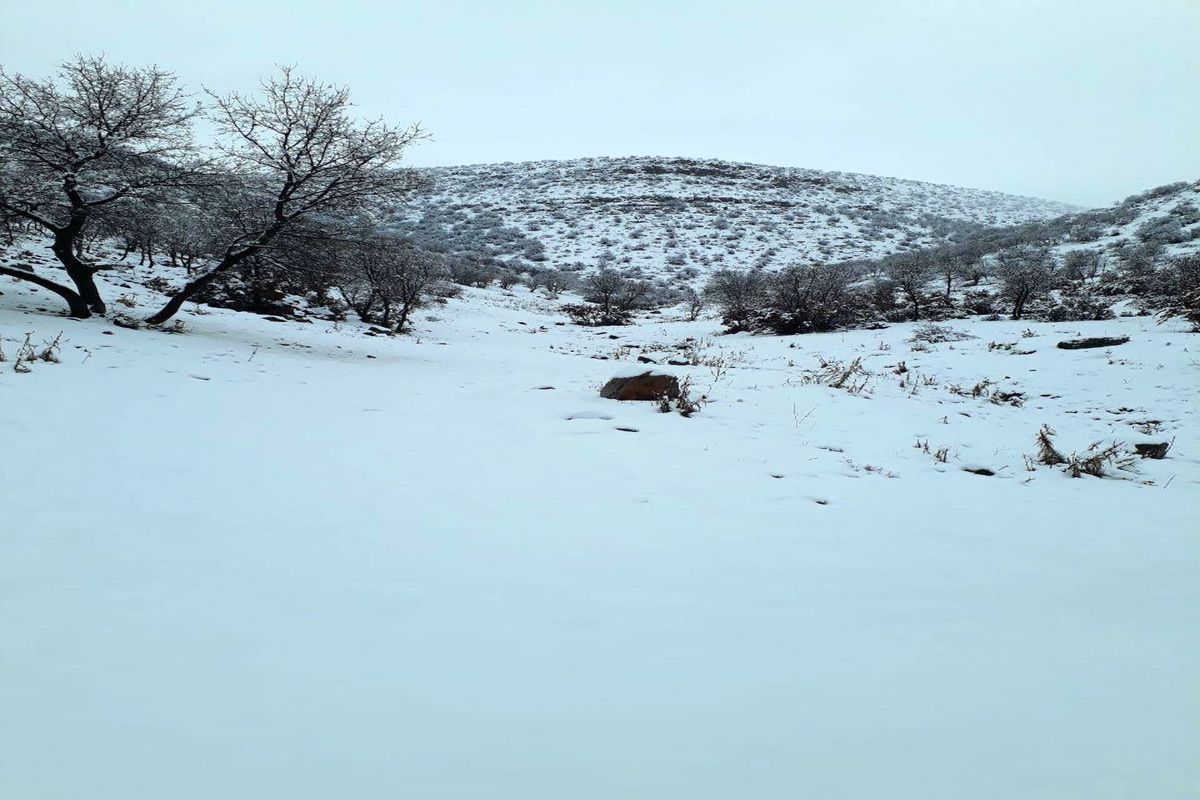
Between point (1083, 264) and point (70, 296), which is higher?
point (1083, 264)

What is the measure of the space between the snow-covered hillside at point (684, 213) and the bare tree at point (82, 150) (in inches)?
1028

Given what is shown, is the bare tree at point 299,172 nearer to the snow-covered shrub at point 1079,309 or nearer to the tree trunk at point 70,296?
the tree trunk at point 70,296

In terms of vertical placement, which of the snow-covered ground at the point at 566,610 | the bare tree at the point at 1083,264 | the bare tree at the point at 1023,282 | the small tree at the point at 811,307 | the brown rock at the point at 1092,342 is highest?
the bare tree at the point at 1083,264

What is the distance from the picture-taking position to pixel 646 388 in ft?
22.9

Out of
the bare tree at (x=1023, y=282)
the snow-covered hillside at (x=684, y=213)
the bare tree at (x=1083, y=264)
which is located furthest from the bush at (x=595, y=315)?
the bare tree at (x=1083, y=264)

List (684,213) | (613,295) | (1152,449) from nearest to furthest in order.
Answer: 1. (1152,449)
2. (613,295)
3. (684,213)

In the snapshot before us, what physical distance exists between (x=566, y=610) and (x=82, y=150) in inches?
482

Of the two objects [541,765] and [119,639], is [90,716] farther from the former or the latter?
[541,765]

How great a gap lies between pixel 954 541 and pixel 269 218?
1184 centimetres

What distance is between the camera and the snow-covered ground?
1542mm

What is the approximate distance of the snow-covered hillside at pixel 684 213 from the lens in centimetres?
3734

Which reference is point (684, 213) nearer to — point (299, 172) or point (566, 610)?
point (299, 172)

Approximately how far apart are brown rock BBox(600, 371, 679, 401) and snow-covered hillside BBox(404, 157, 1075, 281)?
27911 millimetres

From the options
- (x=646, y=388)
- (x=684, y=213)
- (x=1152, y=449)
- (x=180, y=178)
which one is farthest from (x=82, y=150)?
(x=684, y=213)
